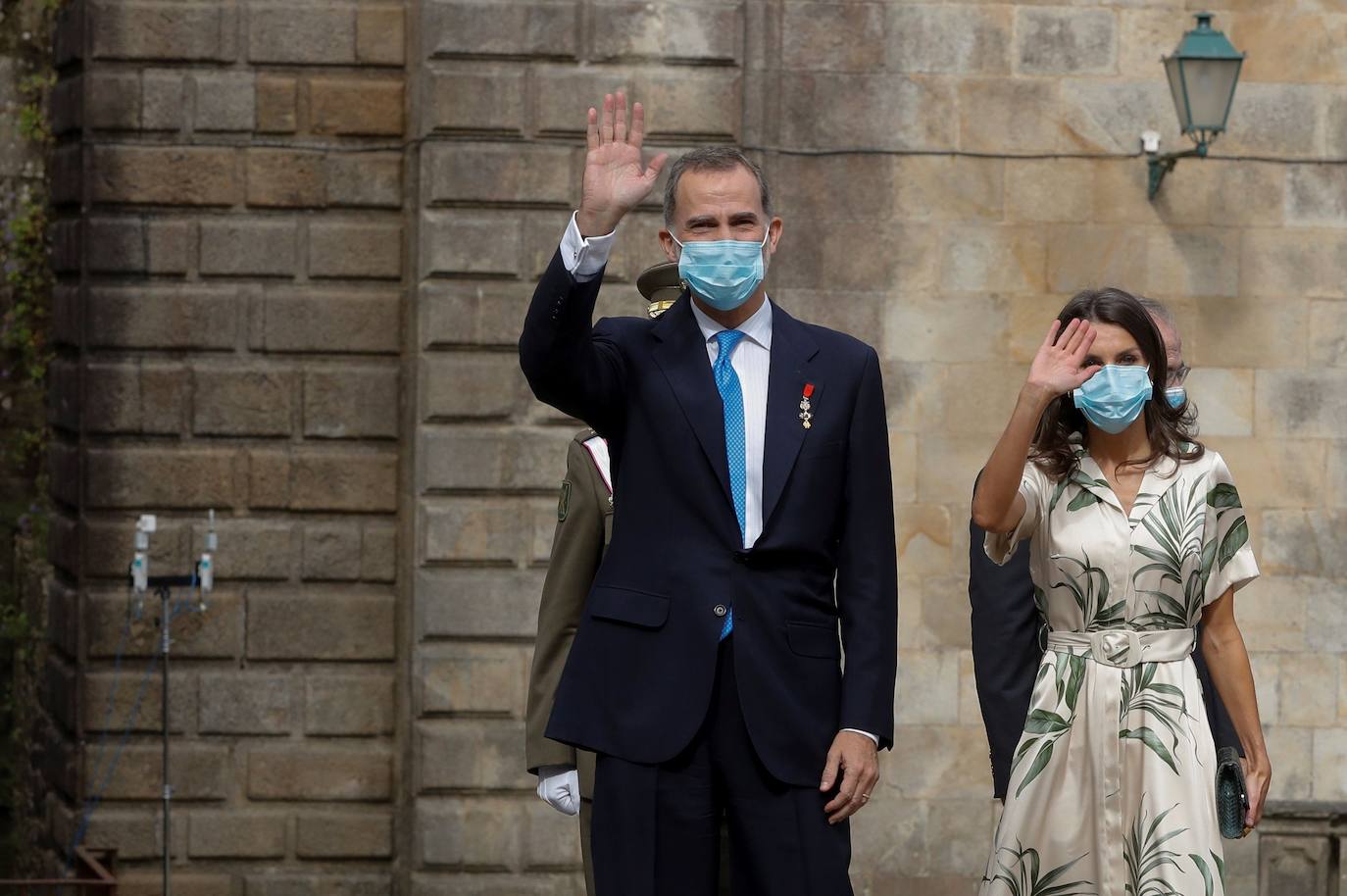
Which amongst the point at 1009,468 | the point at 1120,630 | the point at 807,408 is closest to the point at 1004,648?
the point at 1120,630

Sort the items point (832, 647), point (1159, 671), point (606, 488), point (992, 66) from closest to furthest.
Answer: point (832, 647) → point (1159, 671) → point (606, 488) → point (992, 66)

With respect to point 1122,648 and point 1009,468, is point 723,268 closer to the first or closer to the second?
point 1009,468

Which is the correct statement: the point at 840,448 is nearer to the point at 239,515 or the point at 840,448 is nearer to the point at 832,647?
the point at 832,647

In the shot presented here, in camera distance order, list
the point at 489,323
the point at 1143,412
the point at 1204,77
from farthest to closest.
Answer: the point at 489,323, the point at 1204,77, the point at 1143,412

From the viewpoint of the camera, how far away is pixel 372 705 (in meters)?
8.43

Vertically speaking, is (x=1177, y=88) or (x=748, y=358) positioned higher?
(x=1177, y=88)

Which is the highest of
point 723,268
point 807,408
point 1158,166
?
point 1158,166

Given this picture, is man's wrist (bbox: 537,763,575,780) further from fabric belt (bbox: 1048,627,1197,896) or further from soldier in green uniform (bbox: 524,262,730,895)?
fabric belt (bbox: 1048,627,1197,896)

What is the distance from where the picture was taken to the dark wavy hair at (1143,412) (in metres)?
4.48

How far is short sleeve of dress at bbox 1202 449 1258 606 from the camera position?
4.47 m

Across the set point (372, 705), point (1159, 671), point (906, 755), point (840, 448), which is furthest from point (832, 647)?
point (372, 705)

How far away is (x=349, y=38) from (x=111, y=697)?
2791 millimetres

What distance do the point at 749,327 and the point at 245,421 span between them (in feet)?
15.2

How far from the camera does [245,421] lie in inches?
330
